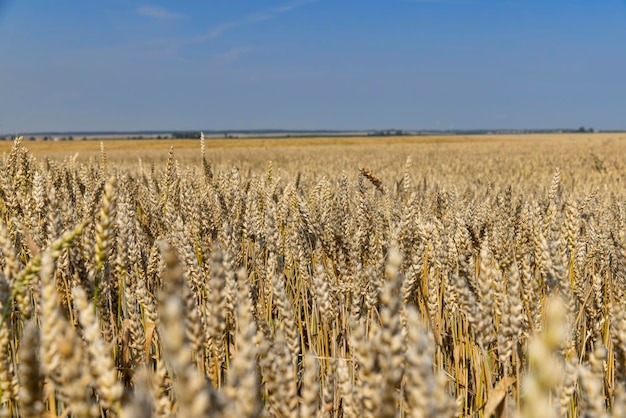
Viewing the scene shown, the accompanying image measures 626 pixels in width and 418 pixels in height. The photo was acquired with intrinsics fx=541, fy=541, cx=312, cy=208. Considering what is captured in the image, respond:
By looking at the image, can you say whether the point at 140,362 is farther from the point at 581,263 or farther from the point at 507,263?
the point at 581,263

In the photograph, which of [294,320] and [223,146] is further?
[223,146]

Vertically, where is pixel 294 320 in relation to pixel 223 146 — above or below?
above

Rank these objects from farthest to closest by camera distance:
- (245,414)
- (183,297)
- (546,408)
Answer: (183,297), (245,414), (546,408)

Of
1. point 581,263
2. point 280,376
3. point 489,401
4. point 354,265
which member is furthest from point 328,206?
point 280,376

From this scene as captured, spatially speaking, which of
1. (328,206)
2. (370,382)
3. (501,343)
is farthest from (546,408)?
(328,206)

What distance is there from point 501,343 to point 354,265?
3.19 feet

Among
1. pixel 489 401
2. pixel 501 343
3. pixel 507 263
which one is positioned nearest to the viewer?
pixel 501 343

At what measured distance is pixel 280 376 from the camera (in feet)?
3.18

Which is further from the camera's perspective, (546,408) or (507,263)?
(507,263)

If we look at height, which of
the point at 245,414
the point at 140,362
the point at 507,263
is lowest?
the point at 140,362

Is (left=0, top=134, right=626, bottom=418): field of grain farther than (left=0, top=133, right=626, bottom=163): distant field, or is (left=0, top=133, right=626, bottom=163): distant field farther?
(left=0, top=133, right=626, bottom=163): distant field

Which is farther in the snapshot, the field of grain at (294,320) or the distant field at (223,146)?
the distant field at (223,146)

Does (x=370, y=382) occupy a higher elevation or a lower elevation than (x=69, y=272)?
higher

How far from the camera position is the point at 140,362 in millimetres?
1718
